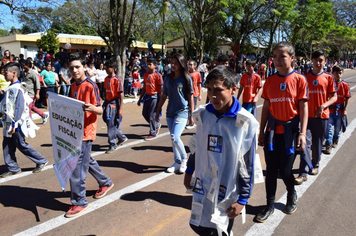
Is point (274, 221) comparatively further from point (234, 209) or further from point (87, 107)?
point (87, 107)

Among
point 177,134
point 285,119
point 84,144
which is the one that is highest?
point 285,119

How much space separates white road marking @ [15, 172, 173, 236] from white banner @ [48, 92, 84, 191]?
41 cm

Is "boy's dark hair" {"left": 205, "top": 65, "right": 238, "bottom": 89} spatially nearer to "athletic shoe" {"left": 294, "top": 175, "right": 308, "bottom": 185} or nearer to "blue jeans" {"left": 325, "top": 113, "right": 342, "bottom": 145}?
"athletic shoe" {"left": 294, "top": 175, "right": 308, "bottom": 185}

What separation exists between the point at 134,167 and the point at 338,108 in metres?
4.59

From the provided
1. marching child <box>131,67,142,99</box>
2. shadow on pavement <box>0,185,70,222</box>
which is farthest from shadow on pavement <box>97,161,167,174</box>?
marching child <box>131,67,142,99</box>

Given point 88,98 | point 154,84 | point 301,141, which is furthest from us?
point 154,84

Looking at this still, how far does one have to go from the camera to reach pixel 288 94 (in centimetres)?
375

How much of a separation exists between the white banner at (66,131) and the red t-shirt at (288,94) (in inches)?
92.3

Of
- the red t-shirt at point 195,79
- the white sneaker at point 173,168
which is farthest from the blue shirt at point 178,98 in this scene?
the red t-shirt at point 195,79

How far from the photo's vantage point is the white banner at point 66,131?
3.83 m

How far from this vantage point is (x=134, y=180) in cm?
519

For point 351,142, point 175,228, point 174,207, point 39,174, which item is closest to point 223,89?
point 175,228

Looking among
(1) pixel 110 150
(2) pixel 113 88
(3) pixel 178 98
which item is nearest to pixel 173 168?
(3) pixel 178 98

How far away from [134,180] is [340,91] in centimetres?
479
